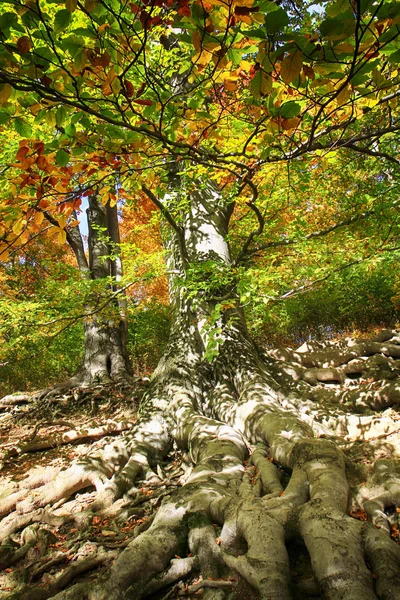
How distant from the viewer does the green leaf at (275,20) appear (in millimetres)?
1029

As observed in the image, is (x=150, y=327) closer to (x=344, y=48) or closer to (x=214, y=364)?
(x=214, y=364)

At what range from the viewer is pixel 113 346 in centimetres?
907

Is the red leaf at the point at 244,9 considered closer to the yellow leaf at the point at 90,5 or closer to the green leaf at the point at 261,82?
the green leaf at the point at 261,82

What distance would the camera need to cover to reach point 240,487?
9.71 ft

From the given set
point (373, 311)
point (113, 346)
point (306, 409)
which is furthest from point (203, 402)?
point (373, 311)

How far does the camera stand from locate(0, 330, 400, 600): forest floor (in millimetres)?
2439

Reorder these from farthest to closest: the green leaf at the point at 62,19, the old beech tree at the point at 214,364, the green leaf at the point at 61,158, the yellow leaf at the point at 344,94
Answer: the green leaf at the point at 61,158
the yellow leaf at the point at 344,94
the old beech tree at the point at 214,364
the green leaf at the point at 62,19

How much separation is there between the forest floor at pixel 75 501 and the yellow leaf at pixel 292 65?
2390 millimetres

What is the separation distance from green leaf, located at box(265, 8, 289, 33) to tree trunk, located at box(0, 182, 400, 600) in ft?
7.40

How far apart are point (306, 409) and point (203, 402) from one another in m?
1.49

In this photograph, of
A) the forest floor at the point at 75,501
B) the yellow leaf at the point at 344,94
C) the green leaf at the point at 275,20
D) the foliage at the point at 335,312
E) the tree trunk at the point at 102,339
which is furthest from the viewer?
the foliage at the point at 335,312

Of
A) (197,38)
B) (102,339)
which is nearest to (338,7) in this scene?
(197,38)

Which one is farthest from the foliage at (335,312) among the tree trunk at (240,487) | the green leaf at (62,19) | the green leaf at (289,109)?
the green leaf at (62,19)

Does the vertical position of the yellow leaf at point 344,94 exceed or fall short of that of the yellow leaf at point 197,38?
it falls short
